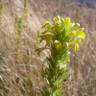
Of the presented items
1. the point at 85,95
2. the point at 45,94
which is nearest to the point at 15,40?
the point at 85,95

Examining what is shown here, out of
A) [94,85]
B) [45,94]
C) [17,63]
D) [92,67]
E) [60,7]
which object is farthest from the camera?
[60,7]

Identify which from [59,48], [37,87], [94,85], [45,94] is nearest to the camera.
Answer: [59,48]

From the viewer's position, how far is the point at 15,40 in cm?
480

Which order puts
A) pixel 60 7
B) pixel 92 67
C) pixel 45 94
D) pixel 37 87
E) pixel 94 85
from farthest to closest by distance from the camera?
pixel 60 7 < pixel 92 67 < pixel 94 85 < pixel 37 87 < pixel 45 94

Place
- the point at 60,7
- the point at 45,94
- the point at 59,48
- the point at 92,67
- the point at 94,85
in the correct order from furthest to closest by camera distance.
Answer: the point at 60,7
the point at 92,67
the point at 94,85
the point at 45,94
the point at 59,48

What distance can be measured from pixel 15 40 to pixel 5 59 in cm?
46

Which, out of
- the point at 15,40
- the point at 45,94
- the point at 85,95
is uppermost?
the point at 15,40

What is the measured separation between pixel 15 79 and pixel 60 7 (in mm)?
3991

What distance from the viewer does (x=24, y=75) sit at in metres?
4.40

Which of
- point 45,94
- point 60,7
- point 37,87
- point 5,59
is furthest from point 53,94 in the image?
point 60,7

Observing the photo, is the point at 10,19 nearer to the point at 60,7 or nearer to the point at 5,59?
the point at 5,59

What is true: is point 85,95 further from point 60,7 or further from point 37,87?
point 60,7

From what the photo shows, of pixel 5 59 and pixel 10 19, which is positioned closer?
pixel 5 59

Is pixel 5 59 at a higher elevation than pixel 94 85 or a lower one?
higher
